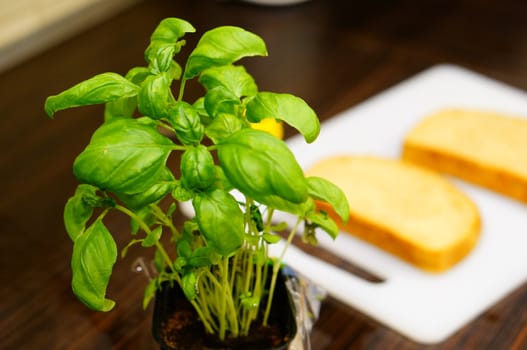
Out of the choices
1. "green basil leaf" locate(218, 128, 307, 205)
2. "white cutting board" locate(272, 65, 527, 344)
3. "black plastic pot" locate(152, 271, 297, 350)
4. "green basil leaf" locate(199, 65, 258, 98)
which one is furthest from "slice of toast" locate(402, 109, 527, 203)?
"green basil leaf" locate(218, 128, 307, 205)

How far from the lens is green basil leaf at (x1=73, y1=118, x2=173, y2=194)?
0.61 m

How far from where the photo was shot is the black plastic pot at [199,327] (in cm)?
82

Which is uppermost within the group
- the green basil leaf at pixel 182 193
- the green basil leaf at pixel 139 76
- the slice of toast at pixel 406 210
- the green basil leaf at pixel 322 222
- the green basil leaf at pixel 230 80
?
the green basil leaf at pixel 139 76

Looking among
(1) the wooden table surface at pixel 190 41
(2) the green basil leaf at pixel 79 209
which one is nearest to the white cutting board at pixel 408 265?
(1) the wooden table surface at pixel 190 41

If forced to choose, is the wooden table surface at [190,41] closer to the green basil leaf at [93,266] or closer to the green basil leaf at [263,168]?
the green basil leaf at [93,266]

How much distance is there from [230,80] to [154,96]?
4.2 inches

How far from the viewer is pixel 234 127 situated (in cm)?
70

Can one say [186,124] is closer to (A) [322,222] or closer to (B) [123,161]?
Result: (B) [123,161]

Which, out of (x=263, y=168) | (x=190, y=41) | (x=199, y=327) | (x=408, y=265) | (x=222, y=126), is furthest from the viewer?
(x=190, y=41)

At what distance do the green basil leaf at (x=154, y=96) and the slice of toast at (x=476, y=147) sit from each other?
0.72 m

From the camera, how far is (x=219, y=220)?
62cm

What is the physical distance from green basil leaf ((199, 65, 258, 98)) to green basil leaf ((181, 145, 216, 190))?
0.37 feet

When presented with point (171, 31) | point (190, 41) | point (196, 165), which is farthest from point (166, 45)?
point (190, 41)

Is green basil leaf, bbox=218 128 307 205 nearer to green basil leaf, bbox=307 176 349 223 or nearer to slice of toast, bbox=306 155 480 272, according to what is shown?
green basil leaf, bbox=307 176 349 223
